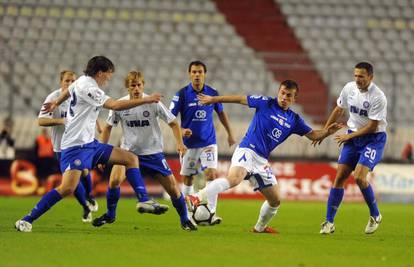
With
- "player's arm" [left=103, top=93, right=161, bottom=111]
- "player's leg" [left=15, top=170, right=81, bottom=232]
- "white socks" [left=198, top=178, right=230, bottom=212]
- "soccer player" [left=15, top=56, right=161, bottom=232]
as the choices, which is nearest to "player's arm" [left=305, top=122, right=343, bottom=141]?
"white socks" [left=198, top=178, right=230, bottom=212]

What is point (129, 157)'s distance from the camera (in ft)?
35.8

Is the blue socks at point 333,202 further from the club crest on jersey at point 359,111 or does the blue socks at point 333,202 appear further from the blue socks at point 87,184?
the blue socks at point 87,184

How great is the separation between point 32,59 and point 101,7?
4.94 metres

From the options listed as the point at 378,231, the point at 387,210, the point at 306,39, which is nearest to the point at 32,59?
the point at 306,39

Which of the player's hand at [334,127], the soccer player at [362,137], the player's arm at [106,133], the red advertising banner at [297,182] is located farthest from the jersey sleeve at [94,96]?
the red advertising banner at [297,182]

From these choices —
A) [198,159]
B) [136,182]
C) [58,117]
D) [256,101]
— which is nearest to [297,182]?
[198,159]

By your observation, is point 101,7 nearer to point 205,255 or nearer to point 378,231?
point 378,231

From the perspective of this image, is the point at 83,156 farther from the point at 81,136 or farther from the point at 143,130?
the point at 143,130

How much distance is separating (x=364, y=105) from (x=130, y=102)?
11.6ft

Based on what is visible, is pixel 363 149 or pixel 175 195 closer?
pixel 175 195

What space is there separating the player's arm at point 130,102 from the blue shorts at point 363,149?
3298 millimetres

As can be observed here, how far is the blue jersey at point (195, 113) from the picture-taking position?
44.4ft

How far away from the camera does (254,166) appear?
11.2 m

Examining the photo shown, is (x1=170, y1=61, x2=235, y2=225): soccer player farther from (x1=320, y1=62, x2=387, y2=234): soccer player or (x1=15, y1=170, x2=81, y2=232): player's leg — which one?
(x1=15, y1=170, x2=81, y2=232): player's leg
